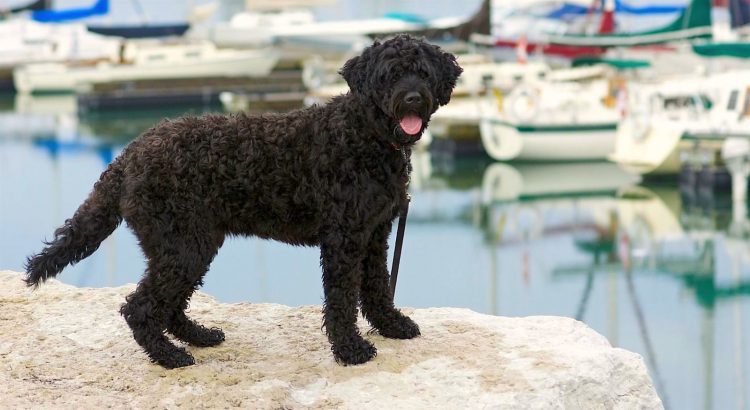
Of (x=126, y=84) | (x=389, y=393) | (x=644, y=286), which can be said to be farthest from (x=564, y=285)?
(x=126, y=84)

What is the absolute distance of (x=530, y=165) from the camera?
2436 centimetres

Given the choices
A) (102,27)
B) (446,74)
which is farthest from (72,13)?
(446,74)

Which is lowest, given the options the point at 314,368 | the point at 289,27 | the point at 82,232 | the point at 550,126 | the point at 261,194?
the point at 550,126

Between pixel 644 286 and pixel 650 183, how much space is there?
780 centimetres

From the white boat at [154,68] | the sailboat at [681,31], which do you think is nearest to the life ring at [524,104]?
the sailboat at [681,31]

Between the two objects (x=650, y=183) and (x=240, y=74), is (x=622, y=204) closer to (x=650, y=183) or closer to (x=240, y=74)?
(x=650, y=183)

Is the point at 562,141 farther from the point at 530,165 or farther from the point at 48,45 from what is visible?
the point at 48,45

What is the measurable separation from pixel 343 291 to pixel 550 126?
19.4 metres

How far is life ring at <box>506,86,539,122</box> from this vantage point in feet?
79.2

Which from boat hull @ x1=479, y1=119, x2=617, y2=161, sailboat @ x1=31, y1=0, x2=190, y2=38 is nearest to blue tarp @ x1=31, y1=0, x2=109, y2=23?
sailboat @ x1=31, y1=0, x2=190, y2=38

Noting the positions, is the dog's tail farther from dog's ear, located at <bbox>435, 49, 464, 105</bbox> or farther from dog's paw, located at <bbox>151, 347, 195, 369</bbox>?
dog's ear, located at <bbox>435, 49, 464, 105</bbox>

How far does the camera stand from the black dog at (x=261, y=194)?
480 centimetres

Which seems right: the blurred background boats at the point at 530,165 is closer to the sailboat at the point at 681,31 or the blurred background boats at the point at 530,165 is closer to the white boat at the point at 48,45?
the sailboat at the point at 681,31

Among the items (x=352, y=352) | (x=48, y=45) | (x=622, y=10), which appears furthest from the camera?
(x=48, y=45)
